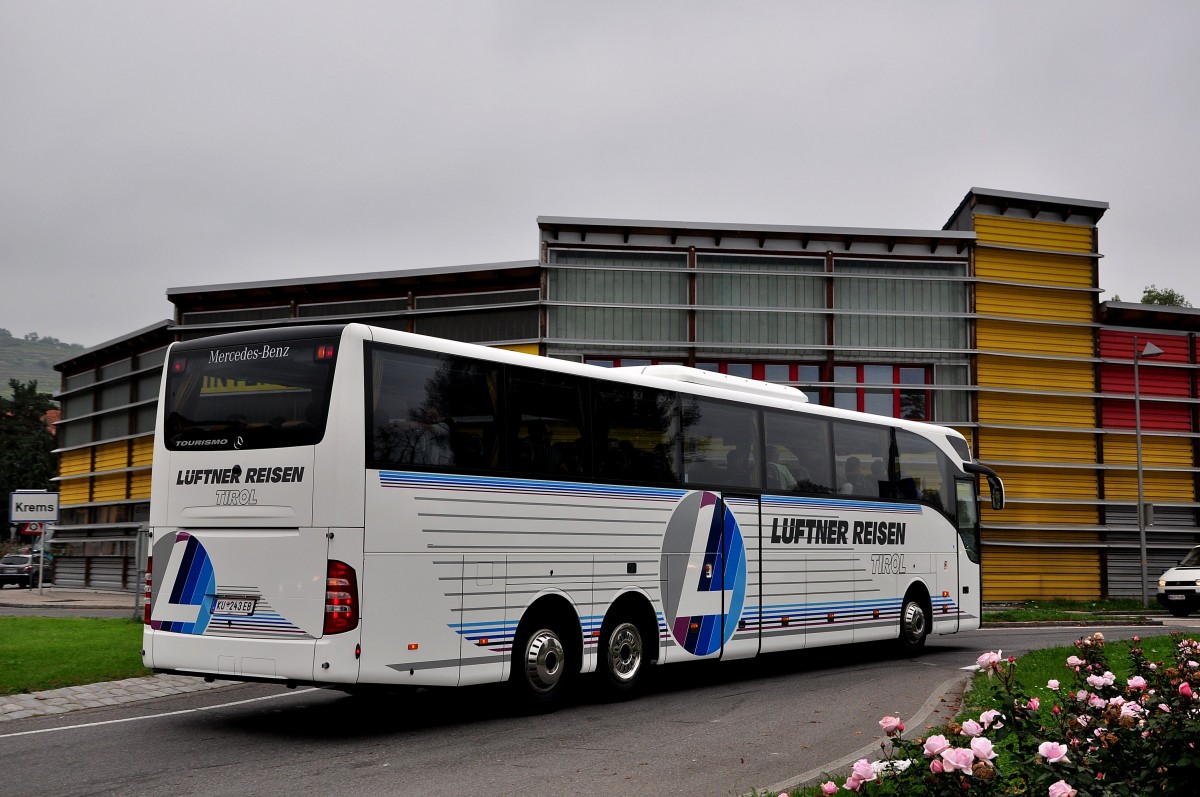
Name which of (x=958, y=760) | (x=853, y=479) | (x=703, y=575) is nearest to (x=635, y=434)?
(x=703, y=575)

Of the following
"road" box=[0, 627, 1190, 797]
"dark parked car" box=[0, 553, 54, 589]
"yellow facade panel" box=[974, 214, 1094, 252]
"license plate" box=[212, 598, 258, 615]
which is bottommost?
"dark parked car" box=[0, 553, 54, 589]

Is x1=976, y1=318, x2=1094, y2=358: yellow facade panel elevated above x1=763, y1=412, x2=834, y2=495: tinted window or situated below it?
above

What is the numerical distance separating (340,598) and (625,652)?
389 cm

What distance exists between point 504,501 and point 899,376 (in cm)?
2037

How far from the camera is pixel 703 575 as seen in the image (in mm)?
13391

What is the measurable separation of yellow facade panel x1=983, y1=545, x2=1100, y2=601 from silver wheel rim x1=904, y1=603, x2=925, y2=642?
12707mm

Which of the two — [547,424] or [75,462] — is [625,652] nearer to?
[547,424]

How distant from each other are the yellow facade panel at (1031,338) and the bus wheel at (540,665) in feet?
68.5

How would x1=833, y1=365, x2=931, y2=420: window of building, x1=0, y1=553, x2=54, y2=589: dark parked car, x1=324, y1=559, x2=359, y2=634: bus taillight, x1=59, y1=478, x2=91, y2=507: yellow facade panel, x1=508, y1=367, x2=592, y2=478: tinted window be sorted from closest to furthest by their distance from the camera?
x1=324, y1=559, x2=359, y2=634: bus taillight, x1=508, y1=367, x2=592, y2=478: tinted window, x1=833, y1=365, x2=931, y2=420: window of building, x1=59, y1=478, x2=91, y2=507: yellow facade panel, x1=0, y1=553, x2=54, y2=589: dark parked car

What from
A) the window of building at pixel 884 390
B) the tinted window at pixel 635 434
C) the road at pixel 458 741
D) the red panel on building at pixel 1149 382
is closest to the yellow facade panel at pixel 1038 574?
the red panel on building at pixel 1149 382

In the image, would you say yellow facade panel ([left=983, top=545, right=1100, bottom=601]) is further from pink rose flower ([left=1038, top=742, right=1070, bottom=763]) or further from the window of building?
pink rose flower ([left=1038, top=742, right=1070, bottom=763])

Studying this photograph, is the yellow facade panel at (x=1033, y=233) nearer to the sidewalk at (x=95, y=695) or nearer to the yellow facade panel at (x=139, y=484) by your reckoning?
the sidewalk at (x=95, y=695)

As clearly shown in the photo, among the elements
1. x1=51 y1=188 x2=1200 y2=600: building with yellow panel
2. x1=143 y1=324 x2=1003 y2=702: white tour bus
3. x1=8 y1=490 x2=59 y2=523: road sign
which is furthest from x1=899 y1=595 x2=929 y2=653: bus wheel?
x1=8 y1=490 x2=59 y2=523: road sign

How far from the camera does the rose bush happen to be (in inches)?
183
